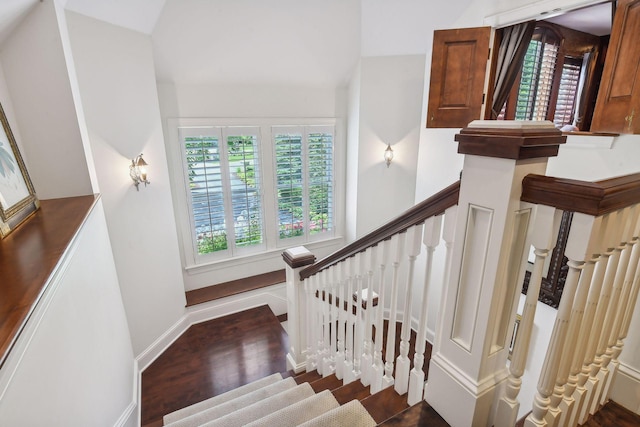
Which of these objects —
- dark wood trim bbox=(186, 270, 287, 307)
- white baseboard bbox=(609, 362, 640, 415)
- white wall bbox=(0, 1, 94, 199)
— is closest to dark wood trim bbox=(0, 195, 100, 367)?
white wall bbox=(0, 1, 94, 199)

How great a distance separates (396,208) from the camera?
15.1 feet

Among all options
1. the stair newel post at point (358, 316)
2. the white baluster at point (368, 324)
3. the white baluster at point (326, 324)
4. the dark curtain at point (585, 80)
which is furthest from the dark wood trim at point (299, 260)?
the dark curtain at point (585, 80)

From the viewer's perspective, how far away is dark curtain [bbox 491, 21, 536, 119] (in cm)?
282

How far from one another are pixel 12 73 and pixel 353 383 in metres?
2.76

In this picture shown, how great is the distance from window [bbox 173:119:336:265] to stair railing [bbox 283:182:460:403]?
231 centimetres

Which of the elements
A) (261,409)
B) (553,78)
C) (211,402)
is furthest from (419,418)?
(553,78)

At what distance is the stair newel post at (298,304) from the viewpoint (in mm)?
2271

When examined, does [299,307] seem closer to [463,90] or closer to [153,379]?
[153,379]

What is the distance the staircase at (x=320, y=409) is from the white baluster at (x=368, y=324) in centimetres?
8

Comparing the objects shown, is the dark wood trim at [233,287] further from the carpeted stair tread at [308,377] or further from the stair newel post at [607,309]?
the stair newel post at [607,309]

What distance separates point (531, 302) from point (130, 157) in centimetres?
321

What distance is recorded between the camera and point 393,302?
1.45 metres

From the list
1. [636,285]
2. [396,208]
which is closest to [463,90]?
[396,208]

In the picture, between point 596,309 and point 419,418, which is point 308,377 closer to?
point 419,418
